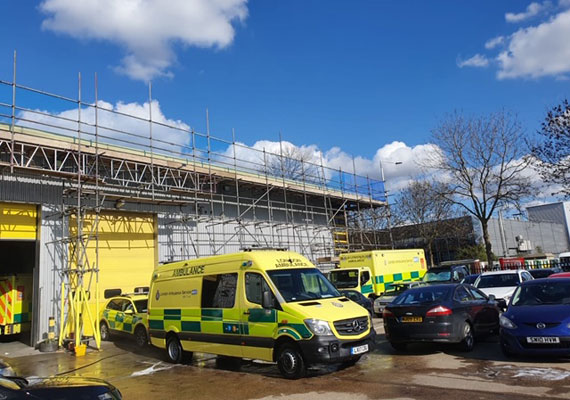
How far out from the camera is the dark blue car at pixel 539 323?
23.7 feet

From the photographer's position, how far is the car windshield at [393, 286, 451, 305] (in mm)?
9258

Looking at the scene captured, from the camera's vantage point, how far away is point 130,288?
17.2 meters

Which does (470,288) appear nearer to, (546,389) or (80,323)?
(546,389)

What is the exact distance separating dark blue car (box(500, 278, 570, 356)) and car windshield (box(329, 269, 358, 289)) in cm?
1024

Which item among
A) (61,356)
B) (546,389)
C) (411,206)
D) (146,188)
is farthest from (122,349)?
(411,206)

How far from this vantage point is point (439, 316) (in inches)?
340

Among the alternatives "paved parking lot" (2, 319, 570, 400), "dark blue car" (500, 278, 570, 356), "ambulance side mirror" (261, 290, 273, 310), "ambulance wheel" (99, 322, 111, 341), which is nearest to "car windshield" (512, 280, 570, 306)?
"dark blue car" (500, 278, 570, 356)

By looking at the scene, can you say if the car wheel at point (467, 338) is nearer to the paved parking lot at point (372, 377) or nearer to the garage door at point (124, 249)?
the paved parking lot at point (372, 377)

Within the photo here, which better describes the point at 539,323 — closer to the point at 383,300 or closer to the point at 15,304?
the point at 383,300

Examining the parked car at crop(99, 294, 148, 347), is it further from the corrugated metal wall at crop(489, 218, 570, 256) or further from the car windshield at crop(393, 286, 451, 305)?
the corrugated metal wall at crop(489, 218, 570, 256)

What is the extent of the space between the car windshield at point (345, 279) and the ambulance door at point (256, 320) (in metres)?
10.7

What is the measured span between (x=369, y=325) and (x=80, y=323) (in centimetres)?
989

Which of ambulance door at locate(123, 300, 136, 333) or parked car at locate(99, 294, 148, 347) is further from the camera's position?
ambulance door at locate(123, 300, 136, 333)

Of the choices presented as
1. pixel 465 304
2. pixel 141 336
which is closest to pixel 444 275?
pixel 465 304
